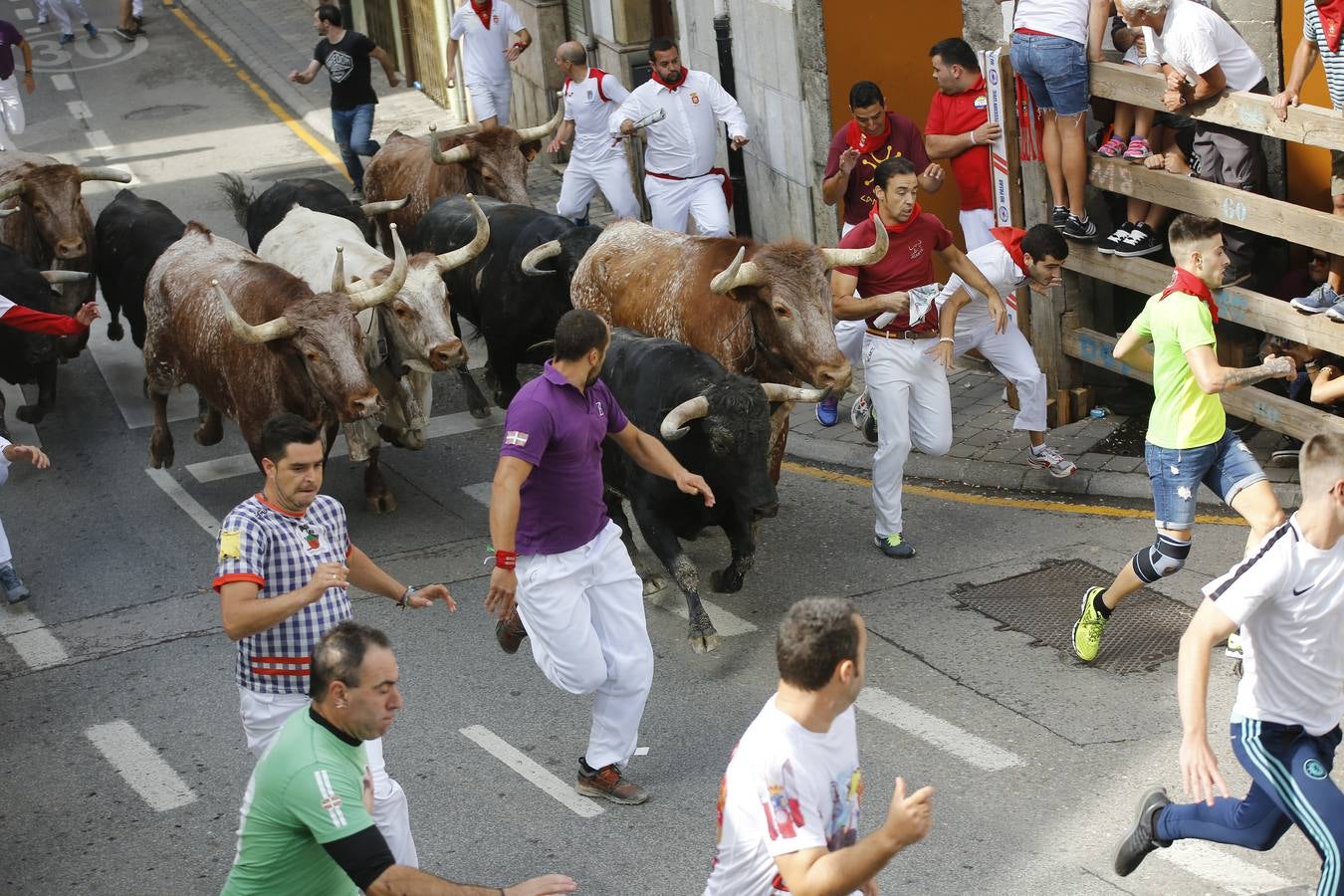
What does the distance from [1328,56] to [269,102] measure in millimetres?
17834

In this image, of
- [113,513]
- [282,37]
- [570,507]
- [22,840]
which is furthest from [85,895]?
[282,37]

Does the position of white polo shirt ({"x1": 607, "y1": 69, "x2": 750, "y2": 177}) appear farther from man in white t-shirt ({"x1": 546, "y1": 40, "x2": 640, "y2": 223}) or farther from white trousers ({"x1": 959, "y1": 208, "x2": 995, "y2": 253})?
white trousers ({"x1": 959, "y1": 208, "x2": 995, "y2": 253})

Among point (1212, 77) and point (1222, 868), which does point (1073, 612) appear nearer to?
point (1222, 868)

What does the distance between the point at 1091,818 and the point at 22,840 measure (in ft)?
14.6

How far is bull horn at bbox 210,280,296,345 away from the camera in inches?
368

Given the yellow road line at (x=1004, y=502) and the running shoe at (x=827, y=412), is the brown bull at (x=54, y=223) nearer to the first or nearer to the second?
the running shoe at (x=827, y=412)

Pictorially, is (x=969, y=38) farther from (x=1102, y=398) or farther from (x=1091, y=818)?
(x=1091, y=818)

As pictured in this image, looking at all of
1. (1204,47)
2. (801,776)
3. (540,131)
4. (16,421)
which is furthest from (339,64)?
(801,776)

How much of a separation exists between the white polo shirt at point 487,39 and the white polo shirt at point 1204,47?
29.0ft

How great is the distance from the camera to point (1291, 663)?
527cm

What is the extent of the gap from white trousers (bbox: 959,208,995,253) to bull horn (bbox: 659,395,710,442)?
3887 millimetres

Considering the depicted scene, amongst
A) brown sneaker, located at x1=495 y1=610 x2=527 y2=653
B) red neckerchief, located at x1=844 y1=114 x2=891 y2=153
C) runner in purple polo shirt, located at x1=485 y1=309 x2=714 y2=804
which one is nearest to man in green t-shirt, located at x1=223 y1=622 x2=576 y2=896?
runner in purple polo shirt, located at x1=485 y1=309 x2=714 y2=804

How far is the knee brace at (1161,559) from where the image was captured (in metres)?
7.46

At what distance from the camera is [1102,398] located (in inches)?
436
